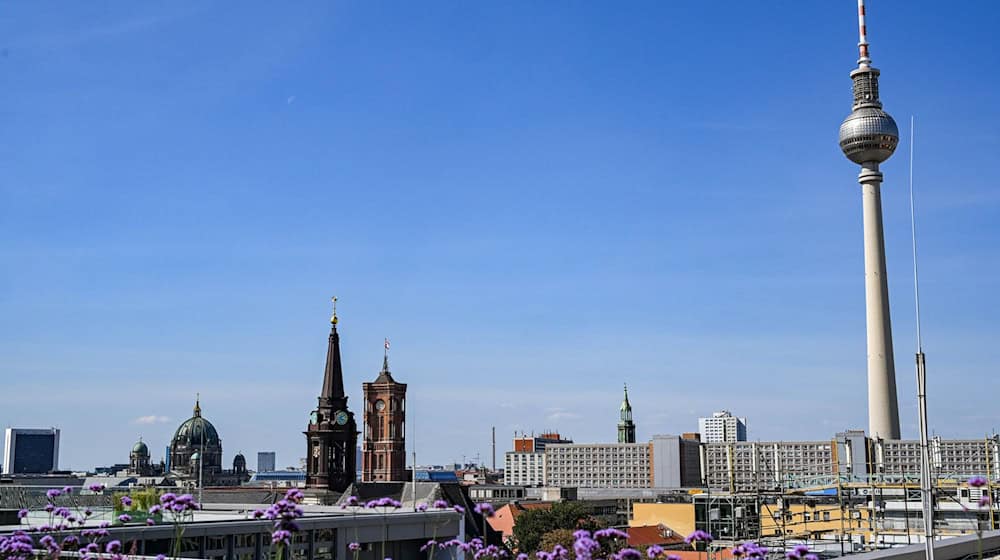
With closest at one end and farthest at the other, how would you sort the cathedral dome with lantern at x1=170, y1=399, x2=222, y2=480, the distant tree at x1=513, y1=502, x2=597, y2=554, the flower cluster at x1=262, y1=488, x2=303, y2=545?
the flower cluster at x1=262, y1=488, x2=303, y2=545
the distant tree at x1=513, y1=502, x2=597, y2=554
the cathedral dome with lantern at x1=170, y1=399, x2=222, y2=480

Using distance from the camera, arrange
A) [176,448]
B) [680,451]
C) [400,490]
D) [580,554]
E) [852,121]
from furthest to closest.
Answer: [680,451], [176,448], [852,121], [400,490], [580,554]

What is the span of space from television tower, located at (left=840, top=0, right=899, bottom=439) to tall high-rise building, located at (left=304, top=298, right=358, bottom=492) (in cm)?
6896

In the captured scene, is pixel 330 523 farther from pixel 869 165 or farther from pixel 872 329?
pixel 869 165

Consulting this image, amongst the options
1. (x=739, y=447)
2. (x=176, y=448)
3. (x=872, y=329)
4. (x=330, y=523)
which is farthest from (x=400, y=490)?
(x=739, y=447)

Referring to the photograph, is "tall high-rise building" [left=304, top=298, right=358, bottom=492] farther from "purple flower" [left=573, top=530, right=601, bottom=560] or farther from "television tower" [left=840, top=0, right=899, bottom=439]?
"purple flower" [left=573, top=530, right=601, bottom=560]

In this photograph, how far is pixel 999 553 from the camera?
1504 centimetres

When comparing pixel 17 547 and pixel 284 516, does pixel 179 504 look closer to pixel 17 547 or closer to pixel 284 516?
pixel 284 516

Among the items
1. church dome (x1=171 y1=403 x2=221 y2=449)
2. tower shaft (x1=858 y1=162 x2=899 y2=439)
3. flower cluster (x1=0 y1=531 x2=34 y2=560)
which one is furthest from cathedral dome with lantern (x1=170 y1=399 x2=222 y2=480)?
flower cluster (x1=0 y1=531 x2=34 y2=560)

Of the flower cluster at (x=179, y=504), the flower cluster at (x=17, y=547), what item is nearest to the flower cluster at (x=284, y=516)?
the flower cluster at (x=179, y=504)

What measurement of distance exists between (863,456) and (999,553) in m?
127

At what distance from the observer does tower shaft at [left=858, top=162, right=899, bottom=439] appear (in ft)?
404

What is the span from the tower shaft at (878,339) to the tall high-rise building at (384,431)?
58.1 meters

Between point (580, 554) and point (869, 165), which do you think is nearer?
point (580, 554)

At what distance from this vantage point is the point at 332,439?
8550 cm
